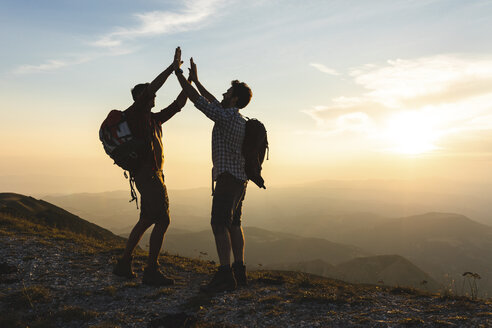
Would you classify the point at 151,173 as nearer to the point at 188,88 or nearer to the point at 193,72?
the point at 188,88

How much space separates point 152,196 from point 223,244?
1638 millimetres

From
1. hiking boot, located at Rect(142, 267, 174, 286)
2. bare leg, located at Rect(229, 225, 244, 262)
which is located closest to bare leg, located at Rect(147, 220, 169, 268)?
hiking boot, located at Rect(142, 267, 174, 286)

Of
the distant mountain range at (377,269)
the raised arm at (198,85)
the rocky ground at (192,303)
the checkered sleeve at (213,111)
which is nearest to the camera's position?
the rocky ground at (192,303)

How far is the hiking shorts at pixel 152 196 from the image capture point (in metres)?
5.76

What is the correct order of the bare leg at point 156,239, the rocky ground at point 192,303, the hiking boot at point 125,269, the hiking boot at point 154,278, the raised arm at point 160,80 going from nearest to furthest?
the rocky ground at point 192,303, the raised arm at point 160,80, the bare leg at point 156,239, the hiking boot at point 154,278, the hiking boot at point 125,269

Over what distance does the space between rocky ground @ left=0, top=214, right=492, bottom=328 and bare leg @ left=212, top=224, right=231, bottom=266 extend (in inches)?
27.7

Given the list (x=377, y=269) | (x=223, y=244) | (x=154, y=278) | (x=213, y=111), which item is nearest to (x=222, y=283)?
(x=223, y=244)

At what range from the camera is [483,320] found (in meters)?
4.28

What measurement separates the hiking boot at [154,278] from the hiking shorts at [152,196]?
3.57 ft

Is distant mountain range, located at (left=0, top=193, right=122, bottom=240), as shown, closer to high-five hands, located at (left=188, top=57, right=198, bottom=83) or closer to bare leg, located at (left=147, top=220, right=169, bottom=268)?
bare leg, located at (left=147, top=220, right=169, bottom=268)

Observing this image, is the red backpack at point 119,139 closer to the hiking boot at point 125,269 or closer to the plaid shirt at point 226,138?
the plaid shirt at point 226,138

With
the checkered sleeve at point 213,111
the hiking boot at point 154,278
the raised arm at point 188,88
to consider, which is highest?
the raised arm at point 188,88

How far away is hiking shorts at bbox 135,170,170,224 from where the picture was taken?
5758 mm

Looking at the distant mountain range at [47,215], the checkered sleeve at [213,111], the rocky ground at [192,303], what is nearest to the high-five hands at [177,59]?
the checkered sleeve at [213,111]
